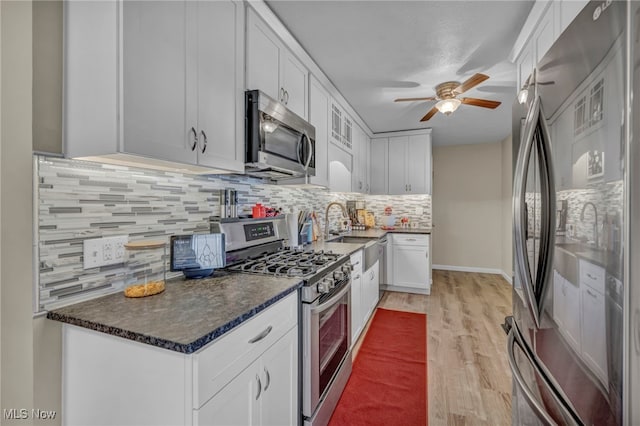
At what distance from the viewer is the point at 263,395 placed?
1.12m

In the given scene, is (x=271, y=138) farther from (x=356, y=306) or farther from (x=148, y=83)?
(x=356, y=306)

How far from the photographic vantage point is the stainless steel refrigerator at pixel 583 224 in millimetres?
560

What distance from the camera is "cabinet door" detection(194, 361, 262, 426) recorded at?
2.76 feet

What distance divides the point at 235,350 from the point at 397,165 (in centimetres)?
430

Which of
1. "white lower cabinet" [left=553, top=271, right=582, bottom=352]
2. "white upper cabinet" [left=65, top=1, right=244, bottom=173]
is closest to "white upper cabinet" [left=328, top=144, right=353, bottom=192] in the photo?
"white upper cabinet" [left=65, top=1, right=244, bottom=173]

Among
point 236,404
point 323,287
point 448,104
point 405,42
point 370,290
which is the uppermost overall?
point 405,42

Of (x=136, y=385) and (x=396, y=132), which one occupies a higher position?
(x=396, y=132)

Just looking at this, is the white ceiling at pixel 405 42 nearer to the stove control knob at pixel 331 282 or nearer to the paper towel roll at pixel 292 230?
the paper towel roll at pixel 292 230

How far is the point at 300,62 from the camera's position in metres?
2.30

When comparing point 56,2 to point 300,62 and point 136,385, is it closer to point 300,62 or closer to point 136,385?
point 136,385

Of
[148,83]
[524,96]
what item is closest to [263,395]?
[148,83]

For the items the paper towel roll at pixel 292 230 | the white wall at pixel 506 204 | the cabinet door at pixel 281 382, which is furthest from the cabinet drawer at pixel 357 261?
the white wall at pixel 506 204

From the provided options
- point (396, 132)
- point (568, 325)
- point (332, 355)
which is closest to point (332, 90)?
point (396, 132)

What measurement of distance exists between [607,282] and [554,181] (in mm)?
327
